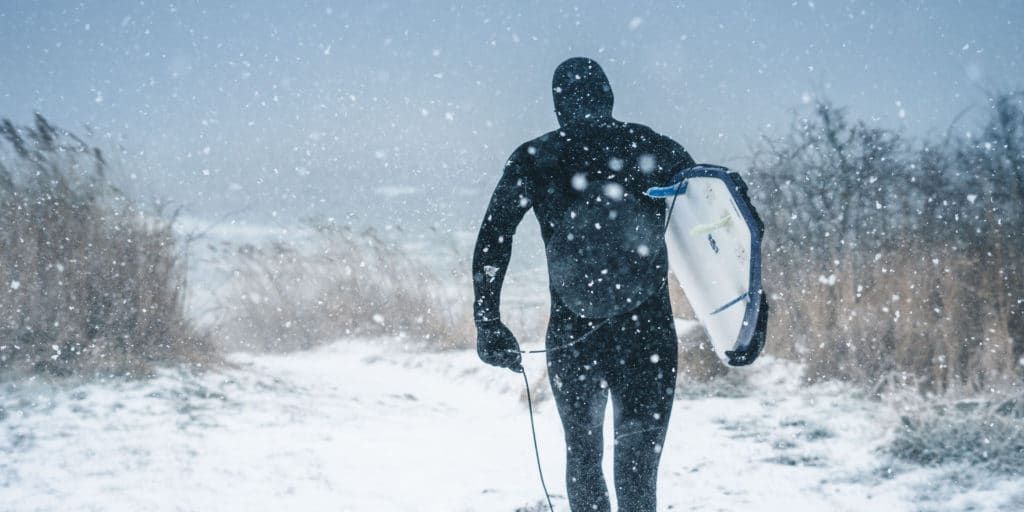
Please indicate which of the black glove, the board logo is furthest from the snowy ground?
the board logo

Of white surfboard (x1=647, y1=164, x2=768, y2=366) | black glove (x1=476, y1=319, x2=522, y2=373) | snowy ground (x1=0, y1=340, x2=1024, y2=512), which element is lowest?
snowy ground (x1=0, y1=340, x2=1024, y2=512)

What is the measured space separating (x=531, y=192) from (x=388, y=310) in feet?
22.1

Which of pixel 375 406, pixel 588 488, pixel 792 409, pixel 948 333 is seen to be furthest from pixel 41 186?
pixel 948 333

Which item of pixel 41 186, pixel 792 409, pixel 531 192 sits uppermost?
pixel 41 186

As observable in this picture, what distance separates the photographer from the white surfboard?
155cm

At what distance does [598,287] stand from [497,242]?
0.36 meters

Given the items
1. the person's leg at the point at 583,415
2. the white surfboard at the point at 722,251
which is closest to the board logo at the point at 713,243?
the white surfboard at the point at 722,251

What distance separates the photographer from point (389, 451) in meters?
3.41

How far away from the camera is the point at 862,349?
4.32 m

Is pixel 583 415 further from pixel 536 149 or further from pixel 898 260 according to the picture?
pixel 898 260

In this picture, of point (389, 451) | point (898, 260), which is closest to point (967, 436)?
point (898, 260)

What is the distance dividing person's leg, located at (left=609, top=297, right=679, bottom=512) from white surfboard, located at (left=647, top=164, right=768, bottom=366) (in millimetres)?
208

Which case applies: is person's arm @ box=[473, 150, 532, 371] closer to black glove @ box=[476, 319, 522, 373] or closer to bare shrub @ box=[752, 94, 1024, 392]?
black glove @ box=[476, 319, 522, 373]

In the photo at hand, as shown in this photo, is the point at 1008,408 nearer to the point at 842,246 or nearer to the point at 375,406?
the point at 842,246
